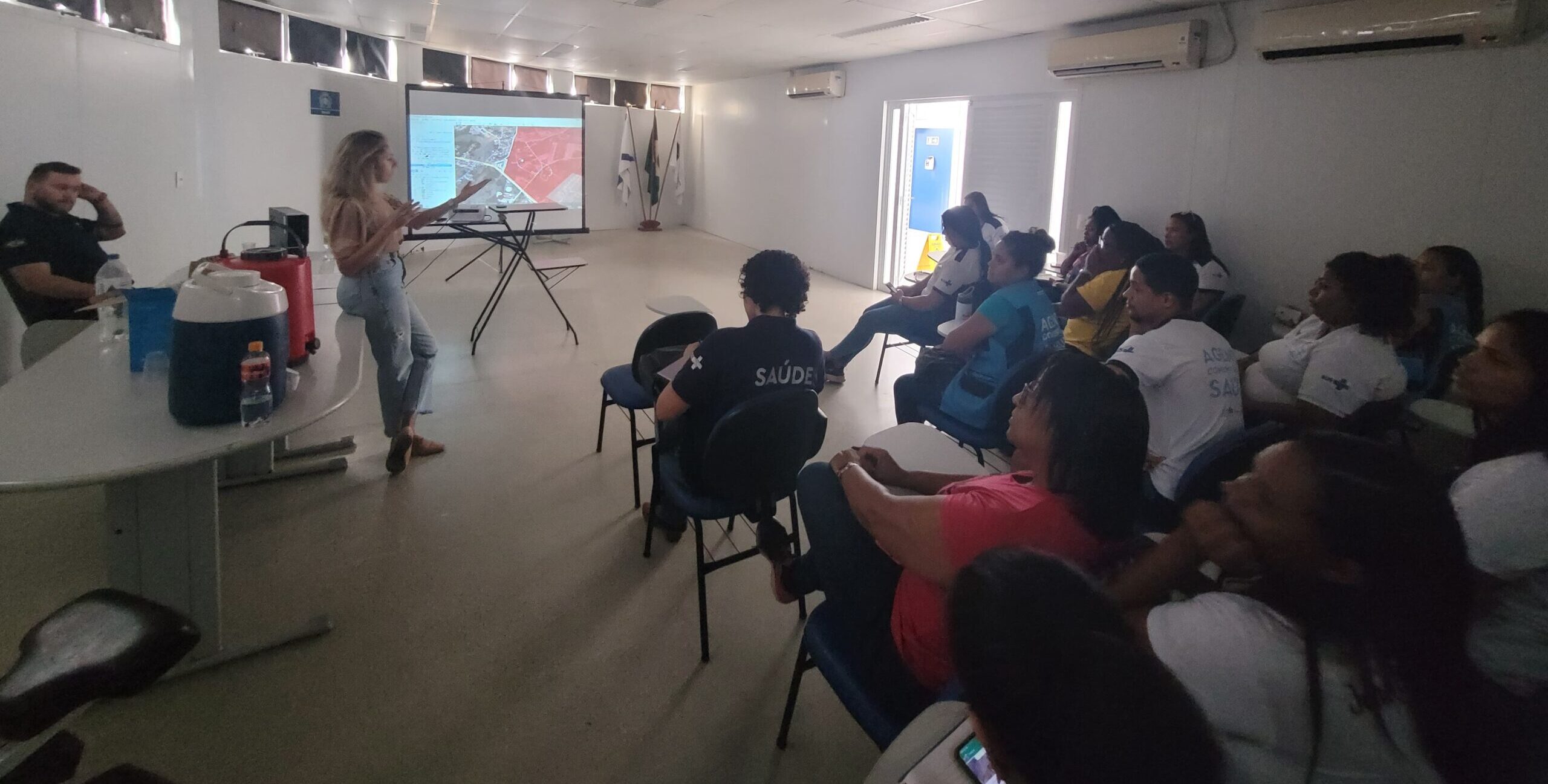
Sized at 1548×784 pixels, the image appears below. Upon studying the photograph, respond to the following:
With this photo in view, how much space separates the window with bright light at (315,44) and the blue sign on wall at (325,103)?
267 millimetres

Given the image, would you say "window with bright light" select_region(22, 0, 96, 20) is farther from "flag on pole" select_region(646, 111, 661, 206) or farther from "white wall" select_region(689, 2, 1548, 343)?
"flag on pole" select_region(646, 111, 661, 206)

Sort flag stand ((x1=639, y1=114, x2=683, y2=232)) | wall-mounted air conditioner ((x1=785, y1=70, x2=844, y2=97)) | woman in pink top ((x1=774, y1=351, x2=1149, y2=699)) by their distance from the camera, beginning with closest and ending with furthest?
woman in pink top ((x1=774, y1=351, x2=1149, y2=699)) < wall-mounted air conditioner ((x1=785, y1=70, x2=844, y2=97)) < flag stand ((x1=639, y1=114, x2=683, y2=232))

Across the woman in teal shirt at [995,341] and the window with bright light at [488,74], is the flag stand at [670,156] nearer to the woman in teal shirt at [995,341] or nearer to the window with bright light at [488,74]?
the window with bright light at [488,74]

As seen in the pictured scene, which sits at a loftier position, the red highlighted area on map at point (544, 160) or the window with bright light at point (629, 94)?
the window with bright light at point (629, 94)

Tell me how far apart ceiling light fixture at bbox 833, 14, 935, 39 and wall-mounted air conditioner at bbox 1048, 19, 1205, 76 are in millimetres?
→ 962

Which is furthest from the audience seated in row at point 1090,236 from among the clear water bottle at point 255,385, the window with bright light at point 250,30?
the window with bright light at point 250,30

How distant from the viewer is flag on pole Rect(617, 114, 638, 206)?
11.7 m

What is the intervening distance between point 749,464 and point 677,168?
11162 mm

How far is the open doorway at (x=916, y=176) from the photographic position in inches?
276

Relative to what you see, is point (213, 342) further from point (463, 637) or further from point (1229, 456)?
point (1229, 456)

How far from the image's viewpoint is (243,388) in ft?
5.49

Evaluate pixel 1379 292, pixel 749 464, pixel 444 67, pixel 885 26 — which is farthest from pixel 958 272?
pixel 444 67

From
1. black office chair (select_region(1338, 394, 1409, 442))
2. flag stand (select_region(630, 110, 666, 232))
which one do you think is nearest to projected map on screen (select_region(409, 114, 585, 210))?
flag stand (select_region(630, 110, 666, 232))

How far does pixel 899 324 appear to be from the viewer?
178 inches
